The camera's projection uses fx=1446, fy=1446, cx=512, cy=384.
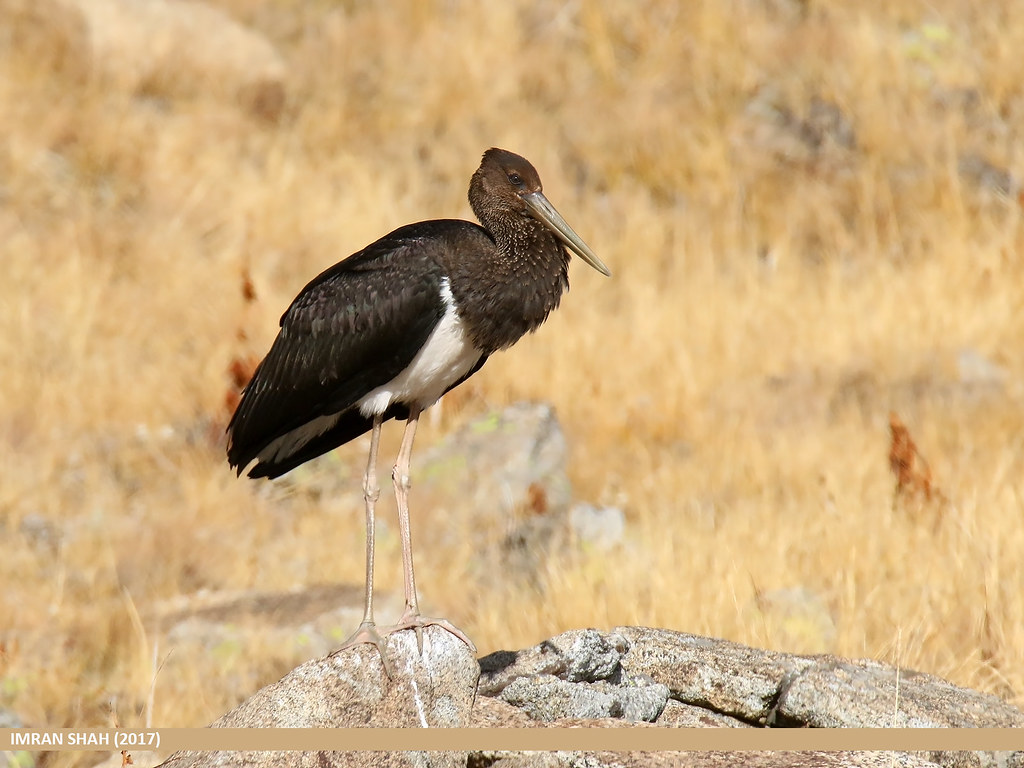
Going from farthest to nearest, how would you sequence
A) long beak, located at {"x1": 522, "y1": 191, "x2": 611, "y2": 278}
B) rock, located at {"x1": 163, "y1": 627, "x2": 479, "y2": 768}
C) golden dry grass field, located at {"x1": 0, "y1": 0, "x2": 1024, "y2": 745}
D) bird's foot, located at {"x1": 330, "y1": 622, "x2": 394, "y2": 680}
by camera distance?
golden dry grass field, located at {"x1": 0, "y1": 0, "x2": 1024, "y2": 745}, long beak, located at {"x1": 522, "y1": 191, "x2": 611, "y2": 278}, bird's foot, located at {"x1": 330, "y1": 622, "x2": 394, "y2": 680}, rock, located at {"x1": 163, "y1": 627, "x2": 479, "y2": 768}

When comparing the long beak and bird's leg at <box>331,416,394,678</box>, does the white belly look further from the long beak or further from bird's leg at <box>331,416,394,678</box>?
the long beak

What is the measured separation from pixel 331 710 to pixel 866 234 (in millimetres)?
9412

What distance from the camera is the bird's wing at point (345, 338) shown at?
5961mm

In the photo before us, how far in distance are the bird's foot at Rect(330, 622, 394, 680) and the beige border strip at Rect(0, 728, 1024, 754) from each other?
0.23m

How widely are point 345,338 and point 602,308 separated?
647 cm

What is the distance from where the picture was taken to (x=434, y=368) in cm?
602

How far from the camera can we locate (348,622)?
8.61 meters

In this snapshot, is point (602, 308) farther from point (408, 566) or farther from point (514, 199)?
point (408, 566)

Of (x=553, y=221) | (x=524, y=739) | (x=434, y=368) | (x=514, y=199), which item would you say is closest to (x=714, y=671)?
(x=524, y=739)

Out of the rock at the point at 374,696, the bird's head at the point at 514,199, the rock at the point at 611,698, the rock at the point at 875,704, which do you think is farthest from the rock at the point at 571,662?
the bird's head at the point at 514,199

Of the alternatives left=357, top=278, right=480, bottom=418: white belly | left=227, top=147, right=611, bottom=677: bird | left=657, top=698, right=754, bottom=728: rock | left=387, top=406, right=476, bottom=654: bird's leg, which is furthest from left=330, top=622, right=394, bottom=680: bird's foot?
left=357, top=278, right=480, bottom=418: white belly

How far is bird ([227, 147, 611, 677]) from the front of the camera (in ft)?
19.5

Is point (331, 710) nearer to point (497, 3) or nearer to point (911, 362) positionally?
point (911, 362)

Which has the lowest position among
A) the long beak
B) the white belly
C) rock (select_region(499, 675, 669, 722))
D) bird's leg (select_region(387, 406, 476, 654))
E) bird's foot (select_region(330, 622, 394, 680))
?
rock (select_region(499, 675, 669, 722))
